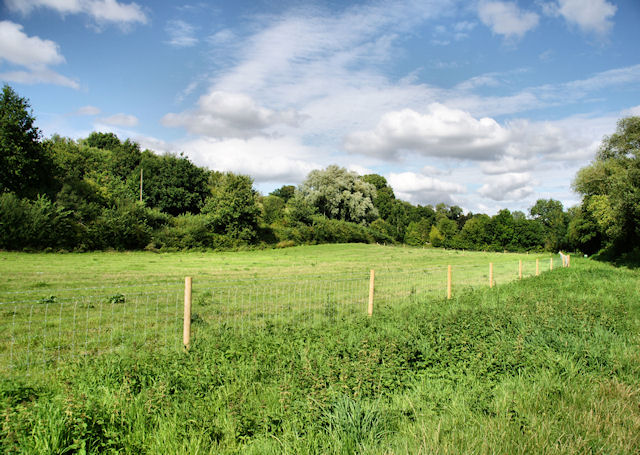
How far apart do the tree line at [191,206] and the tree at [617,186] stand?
0.09 metres

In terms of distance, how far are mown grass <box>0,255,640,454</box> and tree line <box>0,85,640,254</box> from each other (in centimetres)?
2911

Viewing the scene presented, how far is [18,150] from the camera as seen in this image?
31.4m

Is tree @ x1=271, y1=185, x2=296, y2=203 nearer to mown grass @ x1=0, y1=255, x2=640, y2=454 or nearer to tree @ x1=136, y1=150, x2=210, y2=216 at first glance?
tree @ x1=136, y1=150, x2=210, y2=216

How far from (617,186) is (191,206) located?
50.3 metres

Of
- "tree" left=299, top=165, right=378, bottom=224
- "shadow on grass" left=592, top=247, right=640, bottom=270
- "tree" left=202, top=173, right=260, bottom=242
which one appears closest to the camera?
"shadow on grass" left=592, top=247, right=640, bottom=270

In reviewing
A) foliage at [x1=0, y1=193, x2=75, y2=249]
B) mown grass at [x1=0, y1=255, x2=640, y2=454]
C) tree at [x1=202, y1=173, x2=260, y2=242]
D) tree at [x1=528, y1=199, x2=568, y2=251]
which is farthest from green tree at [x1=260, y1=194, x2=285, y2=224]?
tree at [x1=528, y1=199, x2=568, y2=251]

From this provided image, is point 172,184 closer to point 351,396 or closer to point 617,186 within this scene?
point 617,186

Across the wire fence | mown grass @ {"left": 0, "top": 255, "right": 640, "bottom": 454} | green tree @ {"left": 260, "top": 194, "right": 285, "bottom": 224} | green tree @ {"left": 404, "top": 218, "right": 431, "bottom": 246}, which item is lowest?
the wire fence

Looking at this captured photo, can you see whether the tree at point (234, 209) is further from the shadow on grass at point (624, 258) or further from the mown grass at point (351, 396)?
the mown grass at point (351, 396)

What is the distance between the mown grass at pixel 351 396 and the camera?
349cm

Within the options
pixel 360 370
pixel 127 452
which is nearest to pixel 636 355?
pixel 360 370

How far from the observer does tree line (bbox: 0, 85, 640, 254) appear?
3041 centimetres

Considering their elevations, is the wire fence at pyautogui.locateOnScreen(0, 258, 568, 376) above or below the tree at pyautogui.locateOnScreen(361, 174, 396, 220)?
below

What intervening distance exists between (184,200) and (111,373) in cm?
5405
